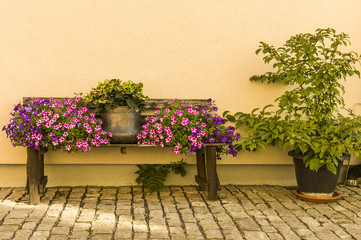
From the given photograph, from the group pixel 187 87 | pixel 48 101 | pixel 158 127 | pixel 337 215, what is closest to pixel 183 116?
pixel 158 127

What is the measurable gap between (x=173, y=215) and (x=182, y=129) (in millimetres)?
931

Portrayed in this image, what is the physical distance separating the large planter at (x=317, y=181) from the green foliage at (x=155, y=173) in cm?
144

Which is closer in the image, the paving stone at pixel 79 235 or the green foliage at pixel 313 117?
the paving stone at pixel 79 235

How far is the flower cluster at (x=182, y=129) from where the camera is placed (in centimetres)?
461

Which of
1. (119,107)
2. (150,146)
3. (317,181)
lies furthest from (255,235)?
(119,107)

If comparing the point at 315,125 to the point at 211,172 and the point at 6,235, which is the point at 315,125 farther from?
the point at 6,235

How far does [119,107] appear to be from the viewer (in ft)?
15.5

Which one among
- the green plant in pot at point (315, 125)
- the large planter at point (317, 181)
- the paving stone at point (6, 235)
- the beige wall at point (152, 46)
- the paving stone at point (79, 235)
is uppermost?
the beige wall at point (152, 46)

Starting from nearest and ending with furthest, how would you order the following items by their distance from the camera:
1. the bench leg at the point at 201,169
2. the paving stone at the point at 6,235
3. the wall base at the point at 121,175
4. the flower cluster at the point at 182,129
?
the paving stone at the point at 6,235 < the flower cluster at the point at 182,129 < the bench leg at the point at 201,169 < the wall base at the point at 121,175

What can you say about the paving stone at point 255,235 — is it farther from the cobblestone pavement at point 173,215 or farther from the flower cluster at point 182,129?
the flower cluster at point 182,129

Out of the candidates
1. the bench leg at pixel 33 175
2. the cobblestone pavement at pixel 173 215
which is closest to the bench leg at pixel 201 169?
the cobblestone pavement at pixel 173 215

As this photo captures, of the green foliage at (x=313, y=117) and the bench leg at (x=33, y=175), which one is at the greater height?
the green foliage at (x=313, y=117)

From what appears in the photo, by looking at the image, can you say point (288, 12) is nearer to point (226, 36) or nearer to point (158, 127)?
point (226, 36)

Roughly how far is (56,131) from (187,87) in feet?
5.62
